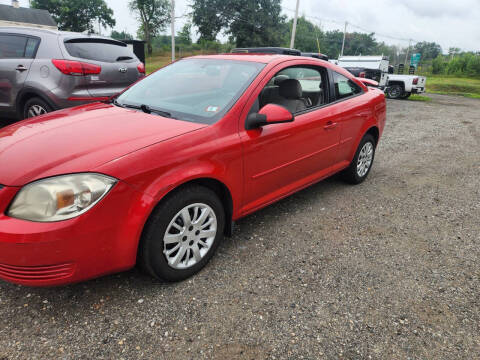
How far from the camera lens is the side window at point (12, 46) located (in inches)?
195

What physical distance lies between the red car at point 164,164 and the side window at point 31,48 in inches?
98.7

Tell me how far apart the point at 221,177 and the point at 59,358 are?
1.42 m

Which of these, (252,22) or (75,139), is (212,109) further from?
(252,22)

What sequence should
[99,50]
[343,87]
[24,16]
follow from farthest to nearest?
[24,16], [99,50], [343,87]

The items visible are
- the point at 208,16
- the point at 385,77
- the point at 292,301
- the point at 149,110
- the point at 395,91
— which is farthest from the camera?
the point at 208,16

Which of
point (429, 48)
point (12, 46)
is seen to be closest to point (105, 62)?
point (12, 46)

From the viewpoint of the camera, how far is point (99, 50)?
205 inches

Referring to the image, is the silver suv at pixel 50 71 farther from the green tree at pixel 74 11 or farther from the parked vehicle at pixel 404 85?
the green tree at pixel 74 11

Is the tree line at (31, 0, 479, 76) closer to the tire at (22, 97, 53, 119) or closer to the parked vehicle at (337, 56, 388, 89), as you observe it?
the parked vehicle at (337, 56, 388, 89)

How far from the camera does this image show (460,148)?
22.0ft

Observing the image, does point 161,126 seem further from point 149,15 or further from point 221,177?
point 149,15

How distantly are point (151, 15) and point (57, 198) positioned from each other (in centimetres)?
6541

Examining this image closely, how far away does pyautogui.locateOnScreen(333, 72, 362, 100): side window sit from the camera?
3.78 m

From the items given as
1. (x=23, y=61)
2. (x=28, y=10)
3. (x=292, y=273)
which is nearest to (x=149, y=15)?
(x=28, y=10)
